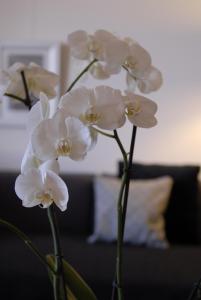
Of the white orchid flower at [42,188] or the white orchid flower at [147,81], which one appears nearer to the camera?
the white orchid flower at [42,188]

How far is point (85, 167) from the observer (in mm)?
2492

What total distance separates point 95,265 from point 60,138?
1284 millimetres

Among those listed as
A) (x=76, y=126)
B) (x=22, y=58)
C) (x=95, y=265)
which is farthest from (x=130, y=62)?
(x=22, y=58)

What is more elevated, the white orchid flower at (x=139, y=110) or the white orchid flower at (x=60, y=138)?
the white orchid flower at (x=139, y=110)

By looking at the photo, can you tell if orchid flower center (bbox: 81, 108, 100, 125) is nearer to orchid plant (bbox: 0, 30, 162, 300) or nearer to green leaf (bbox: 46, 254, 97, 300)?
orchid plant (bbox: 0, 30, 162, 300)

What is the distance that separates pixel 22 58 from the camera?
2.49 meters

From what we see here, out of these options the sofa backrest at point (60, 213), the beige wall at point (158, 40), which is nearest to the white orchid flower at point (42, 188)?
the sofa backrest at point (60, 213)

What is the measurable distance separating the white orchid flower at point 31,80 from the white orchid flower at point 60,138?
18cm

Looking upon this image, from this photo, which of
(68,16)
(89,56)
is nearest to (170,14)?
(68,16)

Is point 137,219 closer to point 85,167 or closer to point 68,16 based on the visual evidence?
point 85,167

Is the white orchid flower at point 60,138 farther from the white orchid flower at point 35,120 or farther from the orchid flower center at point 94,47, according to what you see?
the orchid flower center at point 94,47

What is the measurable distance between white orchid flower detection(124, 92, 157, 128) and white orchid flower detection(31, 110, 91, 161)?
0.08 meters

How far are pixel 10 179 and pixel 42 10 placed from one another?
3.78 ft

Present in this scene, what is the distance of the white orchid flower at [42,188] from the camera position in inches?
17.8
